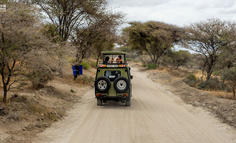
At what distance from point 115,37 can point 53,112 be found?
14.0 m

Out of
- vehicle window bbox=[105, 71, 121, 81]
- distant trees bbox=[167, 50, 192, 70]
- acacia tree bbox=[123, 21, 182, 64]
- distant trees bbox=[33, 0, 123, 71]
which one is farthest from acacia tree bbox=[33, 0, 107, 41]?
distant trees bbox=[167, 50, 192, 70]

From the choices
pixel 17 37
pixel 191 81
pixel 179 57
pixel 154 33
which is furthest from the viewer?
pixel 179 57

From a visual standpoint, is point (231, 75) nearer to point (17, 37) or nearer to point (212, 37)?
point (212, 37)


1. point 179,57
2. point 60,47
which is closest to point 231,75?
point 60,47

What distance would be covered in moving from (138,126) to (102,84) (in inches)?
143

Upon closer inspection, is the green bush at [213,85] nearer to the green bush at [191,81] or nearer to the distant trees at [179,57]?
the green bush at [191,81]

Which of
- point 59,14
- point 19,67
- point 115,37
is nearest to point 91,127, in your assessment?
point 19,67

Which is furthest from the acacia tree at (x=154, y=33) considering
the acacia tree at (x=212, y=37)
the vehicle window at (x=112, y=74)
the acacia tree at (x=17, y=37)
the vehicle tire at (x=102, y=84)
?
the acacia tree at (x=17, y=37)

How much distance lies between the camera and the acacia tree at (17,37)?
313 inches

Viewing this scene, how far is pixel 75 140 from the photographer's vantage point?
22.2ft

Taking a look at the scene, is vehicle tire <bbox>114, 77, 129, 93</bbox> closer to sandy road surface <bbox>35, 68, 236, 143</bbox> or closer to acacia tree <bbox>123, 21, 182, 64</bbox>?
sandy road surface <bbox>35, 68, 236, 143</bbox>

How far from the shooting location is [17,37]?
323 inches

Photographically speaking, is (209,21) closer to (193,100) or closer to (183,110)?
(193,100)

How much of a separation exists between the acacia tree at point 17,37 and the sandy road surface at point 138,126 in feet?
9.26
